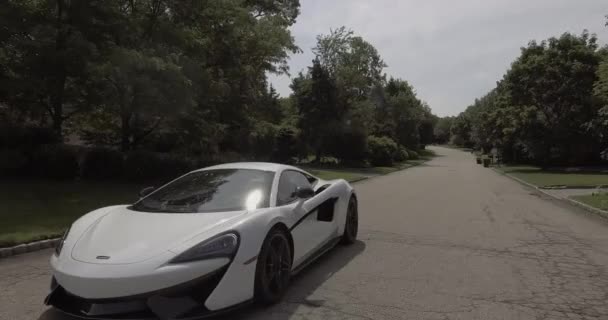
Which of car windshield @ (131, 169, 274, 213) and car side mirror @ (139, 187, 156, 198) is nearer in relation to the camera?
car windshield @ (131, 169, 274, 213)

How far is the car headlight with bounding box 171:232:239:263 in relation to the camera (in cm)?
376

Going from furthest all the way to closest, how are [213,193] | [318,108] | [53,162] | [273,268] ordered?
[318,108]
[53,162]
[213,193]
[273,268]

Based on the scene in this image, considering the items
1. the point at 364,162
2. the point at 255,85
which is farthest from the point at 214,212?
the point at 364,162

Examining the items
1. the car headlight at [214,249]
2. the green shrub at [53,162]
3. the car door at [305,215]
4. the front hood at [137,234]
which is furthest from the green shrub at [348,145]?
the car headlight at [214,249]

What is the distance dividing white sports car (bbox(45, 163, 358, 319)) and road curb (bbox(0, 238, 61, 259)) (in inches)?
105

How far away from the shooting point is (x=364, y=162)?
131 ft

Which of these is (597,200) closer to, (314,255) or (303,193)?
(314,255)

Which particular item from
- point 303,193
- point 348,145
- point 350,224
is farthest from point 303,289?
point 348,145

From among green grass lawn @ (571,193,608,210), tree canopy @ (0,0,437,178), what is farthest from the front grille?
green grass lawn @ (571,193,608,210)

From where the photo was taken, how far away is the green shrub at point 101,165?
16484 mm

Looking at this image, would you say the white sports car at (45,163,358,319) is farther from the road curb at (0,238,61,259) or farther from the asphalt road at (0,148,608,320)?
the road curb at (0,238,61,259)

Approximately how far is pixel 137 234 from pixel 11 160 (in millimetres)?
13329

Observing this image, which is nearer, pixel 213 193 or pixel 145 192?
pixel 213 193

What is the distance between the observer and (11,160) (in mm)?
14922
